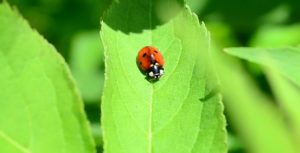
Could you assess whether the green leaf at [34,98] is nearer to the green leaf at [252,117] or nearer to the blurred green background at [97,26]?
the green leaf at [252,117]

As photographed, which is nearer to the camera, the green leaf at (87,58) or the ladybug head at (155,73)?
the ladybug head at (155,73)

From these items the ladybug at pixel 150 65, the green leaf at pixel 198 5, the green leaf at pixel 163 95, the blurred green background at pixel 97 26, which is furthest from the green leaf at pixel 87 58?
the green leaf at pixel 163 95

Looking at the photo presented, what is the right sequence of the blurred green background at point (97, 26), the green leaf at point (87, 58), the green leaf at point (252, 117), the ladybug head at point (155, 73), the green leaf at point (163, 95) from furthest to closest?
the green leaf at point (87, 58) < the blurred green background at point (97, 26) < the ladybug head at point (155, 73) < the green leaf at point (163, 95) < the green leaf at point (252, 117)

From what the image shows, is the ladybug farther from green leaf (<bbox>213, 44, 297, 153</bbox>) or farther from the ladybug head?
green leaf (<bbox>213, 44, 297, 153</bbox>)

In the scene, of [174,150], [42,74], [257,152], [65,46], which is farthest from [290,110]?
[65,46]

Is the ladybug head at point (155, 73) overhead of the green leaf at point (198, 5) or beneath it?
overhead

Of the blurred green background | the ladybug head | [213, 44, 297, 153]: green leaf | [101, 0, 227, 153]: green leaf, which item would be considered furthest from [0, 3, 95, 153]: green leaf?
the blurred green background
